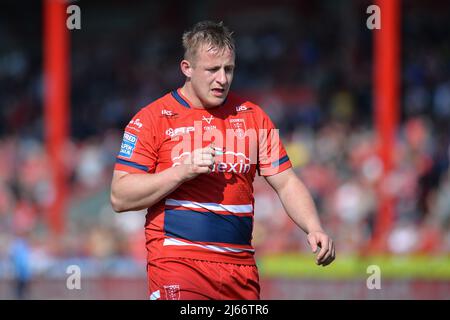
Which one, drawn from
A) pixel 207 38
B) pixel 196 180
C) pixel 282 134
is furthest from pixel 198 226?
pixel 282 134

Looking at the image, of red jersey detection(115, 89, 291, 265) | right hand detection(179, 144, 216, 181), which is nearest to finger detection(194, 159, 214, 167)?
right hand detection(179, 144, 216, 181)

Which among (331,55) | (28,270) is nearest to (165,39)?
(331,55)

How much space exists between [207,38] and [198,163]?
29.7 inches

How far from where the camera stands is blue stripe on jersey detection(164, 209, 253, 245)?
5.41 m

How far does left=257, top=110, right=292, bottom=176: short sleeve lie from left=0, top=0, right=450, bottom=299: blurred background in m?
5.24

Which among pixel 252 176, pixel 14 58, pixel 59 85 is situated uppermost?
pixel 14 58

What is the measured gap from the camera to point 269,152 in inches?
222

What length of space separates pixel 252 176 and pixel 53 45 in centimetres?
1029

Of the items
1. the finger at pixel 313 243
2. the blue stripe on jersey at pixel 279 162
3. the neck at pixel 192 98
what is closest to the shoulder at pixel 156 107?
the neck at pixel 192 98

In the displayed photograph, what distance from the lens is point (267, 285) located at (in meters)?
11.4

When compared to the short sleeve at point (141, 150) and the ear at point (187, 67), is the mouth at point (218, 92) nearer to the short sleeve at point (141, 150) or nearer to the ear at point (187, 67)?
the ear at point (187, 67)

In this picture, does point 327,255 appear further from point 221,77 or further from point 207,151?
point 221,77

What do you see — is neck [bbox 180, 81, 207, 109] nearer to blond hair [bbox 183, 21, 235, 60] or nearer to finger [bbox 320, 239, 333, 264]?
blond hair [bbox 183, 21, 235, 60]
